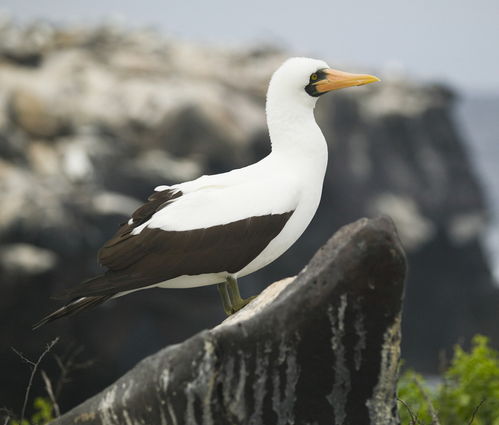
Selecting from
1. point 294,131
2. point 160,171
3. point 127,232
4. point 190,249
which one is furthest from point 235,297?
point 160,171

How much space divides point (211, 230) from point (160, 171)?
23.4 m

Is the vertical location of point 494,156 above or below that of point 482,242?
below

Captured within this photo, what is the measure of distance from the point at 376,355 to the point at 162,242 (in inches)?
75.9

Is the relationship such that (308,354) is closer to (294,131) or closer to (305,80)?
(294,131)

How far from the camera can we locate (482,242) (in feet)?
148

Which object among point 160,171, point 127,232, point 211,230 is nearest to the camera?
point 211,230

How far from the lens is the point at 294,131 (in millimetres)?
5789

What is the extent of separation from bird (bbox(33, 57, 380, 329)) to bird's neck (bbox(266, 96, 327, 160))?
0.04ft

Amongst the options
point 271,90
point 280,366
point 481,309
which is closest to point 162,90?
point 481,309

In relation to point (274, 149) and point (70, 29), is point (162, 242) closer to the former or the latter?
point (274, 149)

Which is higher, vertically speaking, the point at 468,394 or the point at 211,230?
the point at 211,230

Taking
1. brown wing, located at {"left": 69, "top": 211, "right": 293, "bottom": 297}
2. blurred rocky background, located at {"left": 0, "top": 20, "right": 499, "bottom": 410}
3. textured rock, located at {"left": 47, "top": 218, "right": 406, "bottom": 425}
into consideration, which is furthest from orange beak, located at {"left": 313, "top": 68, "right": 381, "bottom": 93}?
blurred rocky background, located at {"left": 0, "top": 20, "right": 499, "bottom": 410}

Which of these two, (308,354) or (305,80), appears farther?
(305,80)

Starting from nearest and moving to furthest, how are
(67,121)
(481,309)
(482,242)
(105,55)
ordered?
(67,121), (105,55), (481,309), (482,242)
